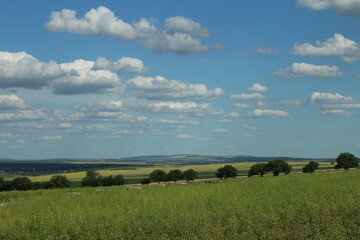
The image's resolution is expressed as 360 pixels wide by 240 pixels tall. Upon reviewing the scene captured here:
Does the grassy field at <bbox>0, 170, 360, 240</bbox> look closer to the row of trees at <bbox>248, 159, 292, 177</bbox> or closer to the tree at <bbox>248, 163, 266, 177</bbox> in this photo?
the row of trees at <bbox>248, 159, 292, 177</bbox>

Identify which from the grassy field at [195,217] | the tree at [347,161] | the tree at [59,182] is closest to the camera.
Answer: the grassy field at [195,217]

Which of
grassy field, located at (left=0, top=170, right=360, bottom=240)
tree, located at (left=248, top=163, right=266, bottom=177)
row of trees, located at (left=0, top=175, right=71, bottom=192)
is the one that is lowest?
row of trees, located at (left=0, top=175, right=71, bottom=192)

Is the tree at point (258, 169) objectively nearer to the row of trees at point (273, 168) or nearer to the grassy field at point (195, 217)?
the row of trees at point (273, 168)

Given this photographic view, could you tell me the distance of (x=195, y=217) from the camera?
18719mm

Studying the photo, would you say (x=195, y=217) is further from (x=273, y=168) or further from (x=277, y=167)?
(x=273, y=168)

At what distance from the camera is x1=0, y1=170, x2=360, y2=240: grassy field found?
1636 cm

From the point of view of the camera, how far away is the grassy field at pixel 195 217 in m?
16.4

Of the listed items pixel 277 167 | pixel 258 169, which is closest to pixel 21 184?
pixel 258 169

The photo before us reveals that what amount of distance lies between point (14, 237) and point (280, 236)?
34.2 feet

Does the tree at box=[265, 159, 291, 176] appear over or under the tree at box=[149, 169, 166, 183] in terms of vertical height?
over

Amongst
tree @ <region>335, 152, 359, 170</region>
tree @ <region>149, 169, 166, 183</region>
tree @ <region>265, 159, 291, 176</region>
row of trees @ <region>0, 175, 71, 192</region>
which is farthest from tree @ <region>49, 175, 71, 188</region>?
tree @ <region>335, 152, 359, 170</region>

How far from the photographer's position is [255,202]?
22453 millimetres

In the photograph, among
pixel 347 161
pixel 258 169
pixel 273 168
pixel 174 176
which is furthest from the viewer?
pixel 174 176

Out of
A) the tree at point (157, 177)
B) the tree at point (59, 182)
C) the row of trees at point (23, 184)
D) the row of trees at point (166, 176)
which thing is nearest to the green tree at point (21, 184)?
the row of trees at point (23, 184)
